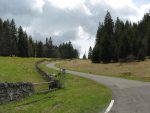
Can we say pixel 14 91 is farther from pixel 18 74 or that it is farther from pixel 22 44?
pixel 22 44

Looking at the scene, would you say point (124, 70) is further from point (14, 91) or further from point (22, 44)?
point (22, 44)

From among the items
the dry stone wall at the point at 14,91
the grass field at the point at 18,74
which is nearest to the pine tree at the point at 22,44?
the grass field at the point at 18,74

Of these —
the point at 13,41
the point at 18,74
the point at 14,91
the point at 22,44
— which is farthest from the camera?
the point at 22,44

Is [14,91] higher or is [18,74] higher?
[18,74]

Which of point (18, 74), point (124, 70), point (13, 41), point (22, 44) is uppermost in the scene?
point (13, 41)

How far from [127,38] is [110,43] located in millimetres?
7330

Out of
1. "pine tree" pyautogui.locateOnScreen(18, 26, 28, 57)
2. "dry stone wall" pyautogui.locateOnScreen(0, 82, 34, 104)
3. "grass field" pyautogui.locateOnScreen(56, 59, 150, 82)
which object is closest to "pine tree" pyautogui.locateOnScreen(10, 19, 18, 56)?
"pine tree" pyautogui.locateOnScreen(18, 26, 28, 57)

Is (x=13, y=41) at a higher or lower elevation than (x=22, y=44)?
higher

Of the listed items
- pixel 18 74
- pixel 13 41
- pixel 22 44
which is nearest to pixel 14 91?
pixel 18 74

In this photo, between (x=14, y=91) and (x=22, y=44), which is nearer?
(x=14, y=91)

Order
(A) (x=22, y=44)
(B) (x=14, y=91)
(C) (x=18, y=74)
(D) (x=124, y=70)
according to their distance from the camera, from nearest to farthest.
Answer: (B) (x=14, y=91), (C) (x=18, y=74), (D) (x=124, y=70), (A) (x=22, y=44)

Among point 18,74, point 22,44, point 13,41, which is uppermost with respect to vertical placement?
point 13,41

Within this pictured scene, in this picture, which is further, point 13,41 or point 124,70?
point 13,41

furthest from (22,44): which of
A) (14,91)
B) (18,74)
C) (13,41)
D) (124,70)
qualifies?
(14,91)
